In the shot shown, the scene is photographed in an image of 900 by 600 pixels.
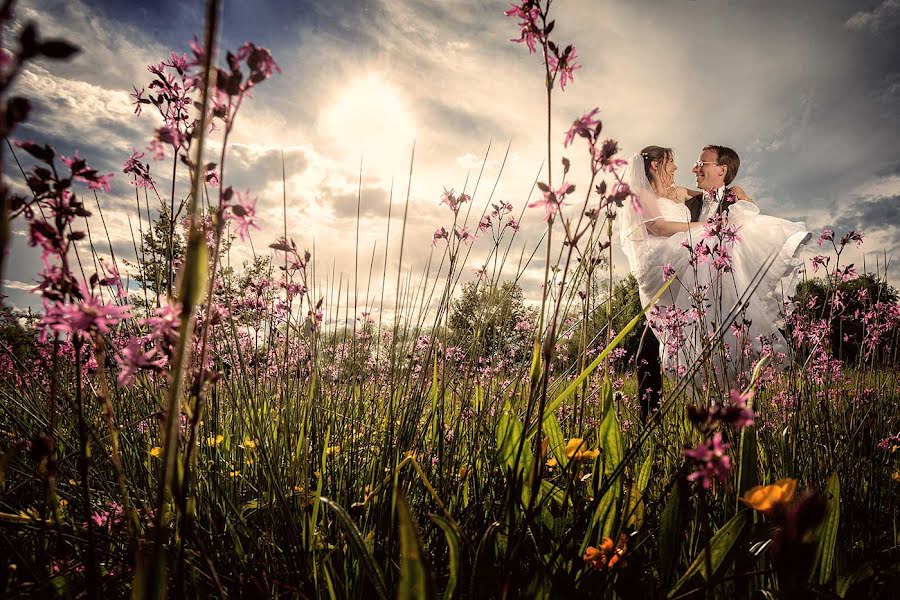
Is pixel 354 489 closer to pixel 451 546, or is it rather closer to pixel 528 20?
pixel 451 546

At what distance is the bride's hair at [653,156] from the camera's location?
590 centimetres

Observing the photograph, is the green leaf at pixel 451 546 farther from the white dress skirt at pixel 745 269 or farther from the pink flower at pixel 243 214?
the white dress skirt at pixel 745 269

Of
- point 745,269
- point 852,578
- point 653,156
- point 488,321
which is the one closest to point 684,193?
point 653,156

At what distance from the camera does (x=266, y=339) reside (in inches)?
82.0

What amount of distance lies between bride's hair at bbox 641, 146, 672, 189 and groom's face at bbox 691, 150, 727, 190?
1.34ft

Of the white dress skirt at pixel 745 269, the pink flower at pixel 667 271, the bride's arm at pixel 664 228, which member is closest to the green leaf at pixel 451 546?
the pink flower at pixel 667 271

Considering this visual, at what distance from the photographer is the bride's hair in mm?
5902

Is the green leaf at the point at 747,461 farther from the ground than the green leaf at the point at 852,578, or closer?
farther from the ground

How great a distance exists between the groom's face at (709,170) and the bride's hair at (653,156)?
1.34 feet

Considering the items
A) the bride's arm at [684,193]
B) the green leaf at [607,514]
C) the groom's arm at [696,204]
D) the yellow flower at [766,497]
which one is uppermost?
the bride's arm at [684,193]

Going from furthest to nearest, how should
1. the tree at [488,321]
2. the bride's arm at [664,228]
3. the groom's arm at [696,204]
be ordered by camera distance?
1. the groom's arm at [696,204]
2. the bride's arm at [664,228]
3. the tree at [488,321]

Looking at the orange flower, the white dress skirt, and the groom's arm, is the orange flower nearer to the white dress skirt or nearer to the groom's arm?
the white dress skirt

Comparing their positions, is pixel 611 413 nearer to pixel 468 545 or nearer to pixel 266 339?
pixel 468 545

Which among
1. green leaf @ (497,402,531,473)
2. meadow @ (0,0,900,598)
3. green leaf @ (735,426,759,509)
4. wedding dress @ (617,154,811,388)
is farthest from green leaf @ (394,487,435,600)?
wedding dress @ (617,154,811,388)
